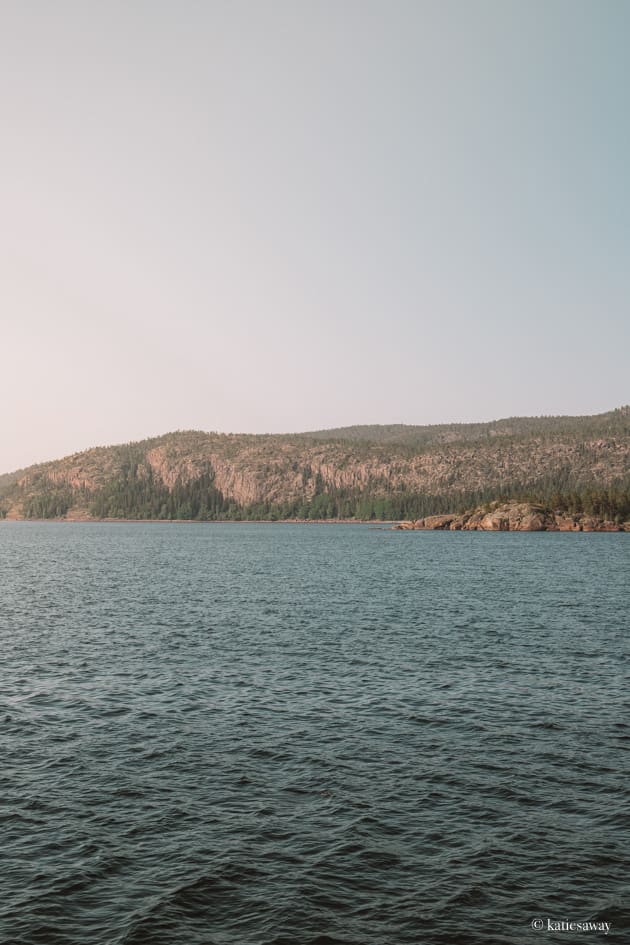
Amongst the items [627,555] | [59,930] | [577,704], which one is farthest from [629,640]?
[627,555]

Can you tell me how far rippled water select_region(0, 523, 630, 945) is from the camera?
1767 cm

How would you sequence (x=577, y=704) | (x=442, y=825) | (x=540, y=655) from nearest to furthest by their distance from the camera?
(x=442, y=825), (x=577, y=704), (x=540, y=655)

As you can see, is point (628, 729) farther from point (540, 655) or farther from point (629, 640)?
point (629, 640)

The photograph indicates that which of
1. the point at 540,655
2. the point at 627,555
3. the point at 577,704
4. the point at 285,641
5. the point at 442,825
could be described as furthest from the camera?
the point at 627,555

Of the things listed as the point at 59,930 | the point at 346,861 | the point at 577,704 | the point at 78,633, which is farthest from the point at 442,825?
the point at 78,633

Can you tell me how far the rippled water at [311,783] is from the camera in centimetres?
1767

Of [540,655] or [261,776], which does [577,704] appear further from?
[261,776]

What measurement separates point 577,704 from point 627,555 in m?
126

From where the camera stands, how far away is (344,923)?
56.0ft

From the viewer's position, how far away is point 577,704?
35375mm

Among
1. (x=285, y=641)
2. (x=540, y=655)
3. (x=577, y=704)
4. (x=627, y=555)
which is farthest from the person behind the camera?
(x=627, y=555)

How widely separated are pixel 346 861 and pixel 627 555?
144935 millimetres

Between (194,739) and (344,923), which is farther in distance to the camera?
(194,739)

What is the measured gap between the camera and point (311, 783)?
25.4 meters
